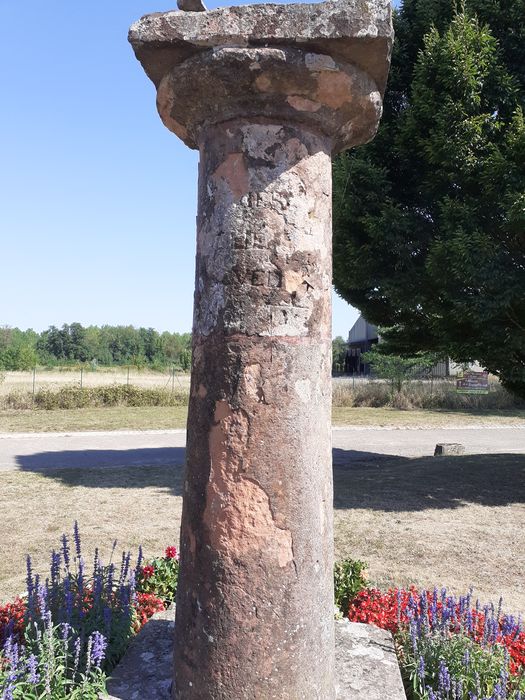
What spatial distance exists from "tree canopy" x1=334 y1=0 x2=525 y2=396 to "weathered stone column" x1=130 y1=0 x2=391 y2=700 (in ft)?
18.7

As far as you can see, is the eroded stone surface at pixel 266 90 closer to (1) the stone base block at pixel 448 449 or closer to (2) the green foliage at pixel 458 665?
(2) the green foliage at pixel 458 665

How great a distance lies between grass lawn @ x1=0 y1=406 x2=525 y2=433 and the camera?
688 inches

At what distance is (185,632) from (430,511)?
6187mm

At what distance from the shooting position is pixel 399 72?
373 inches

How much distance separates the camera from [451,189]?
344 inches

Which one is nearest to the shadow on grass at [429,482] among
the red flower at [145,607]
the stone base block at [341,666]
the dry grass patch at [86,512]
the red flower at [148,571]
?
Result: the dry grass patch at [86,512]

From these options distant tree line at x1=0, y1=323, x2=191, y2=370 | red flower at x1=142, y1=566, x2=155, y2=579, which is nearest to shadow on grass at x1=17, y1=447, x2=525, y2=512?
red flower at x1=142, y1=566, x2=155, y2=579

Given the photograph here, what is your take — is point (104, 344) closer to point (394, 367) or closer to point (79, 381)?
point (79, 381)

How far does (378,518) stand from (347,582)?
11.2ft

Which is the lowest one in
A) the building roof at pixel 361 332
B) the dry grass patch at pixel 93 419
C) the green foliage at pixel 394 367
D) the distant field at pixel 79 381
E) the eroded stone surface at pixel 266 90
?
the dry grass patch at pixel 93 419

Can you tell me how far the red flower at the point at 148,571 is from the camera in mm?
4273

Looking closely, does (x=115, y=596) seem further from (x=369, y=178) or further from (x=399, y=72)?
(x=399, y=72)

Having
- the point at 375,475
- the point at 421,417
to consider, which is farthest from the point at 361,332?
the point at 375,475

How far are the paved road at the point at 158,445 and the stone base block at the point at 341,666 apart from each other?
8445 mm
